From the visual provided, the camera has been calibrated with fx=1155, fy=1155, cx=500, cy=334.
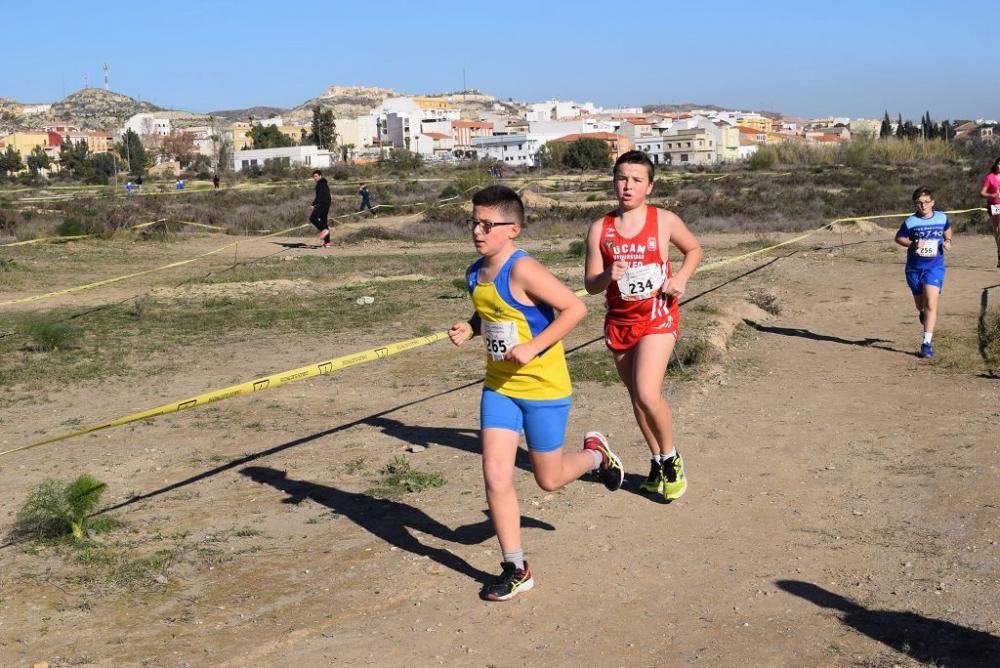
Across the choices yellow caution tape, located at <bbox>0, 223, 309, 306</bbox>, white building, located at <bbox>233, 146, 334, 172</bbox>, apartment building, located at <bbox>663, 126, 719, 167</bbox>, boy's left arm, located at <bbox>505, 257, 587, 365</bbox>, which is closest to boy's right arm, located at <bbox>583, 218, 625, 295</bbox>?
boy's left arm, located at <bbox>505, 257, 587, 365</bbox>

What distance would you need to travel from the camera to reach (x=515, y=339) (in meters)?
5.11

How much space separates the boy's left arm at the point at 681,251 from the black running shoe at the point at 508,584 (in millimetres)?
1814

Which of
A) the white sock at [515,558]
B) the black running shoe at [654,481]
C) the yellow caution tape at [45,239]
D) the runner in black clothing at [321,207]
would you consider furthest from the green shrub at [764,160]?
the white sock at [515,558]

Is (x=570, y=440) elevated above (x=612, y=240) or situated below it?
below

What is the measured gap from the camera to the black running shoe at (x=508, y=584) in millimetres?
5109

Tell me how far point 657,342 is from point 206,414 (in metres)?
4.56

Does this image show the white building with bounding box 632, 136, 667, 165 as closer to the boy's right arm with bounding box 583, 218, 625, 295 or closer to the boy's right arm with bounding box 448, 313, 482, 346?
the boy's right arm with bounding box 583, 218, 625, 295

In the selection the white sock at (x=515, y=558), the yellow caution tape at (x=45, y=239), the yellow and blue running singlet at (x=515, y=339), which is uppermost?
the yellow and blue running singlet at (x=515, y=339)

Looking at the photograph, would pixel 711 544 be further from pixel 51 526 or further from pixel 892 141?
pixel 892 141

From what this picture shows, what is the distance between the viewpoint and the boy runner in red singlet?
6.24 m

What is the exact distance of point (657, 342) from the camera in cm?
625

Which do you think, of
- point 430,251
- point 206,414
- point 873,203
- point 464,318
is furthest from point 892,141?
point 206,414

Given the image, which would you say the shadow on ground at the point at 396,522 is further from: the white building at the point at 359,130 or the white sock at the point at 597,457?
the white building at the point at 359,130

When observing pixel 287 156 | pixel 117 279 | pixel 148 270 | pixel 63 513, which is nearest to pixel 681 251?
pixel 63 513
